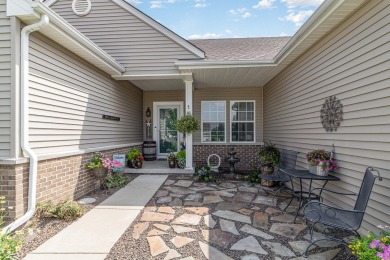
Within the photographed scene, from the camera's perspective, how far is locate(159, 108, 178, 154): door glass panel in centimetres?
876

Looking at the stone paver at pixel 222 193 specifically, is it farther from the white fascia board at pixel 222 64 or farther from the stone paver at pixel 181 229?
the white fascia board at pixel 222 64

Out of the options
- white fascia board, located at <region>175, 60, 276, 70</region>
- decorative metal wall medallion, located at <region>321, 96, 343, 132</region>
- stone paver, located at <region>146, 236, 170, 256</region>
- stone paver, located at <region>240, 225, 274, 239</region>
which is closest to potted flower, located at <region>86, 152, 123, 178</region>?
stone paver, located at <region>146, 236, 170, 256</region>

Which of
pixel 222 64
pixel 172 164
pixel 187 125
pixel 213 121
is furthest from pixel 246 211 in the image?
pixel 213 121

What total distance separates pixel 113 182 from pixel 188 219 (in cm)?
252

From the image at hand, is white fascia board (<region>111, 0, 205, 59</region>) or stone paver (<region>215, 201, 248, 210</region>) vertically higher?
white fascia board (<region>111, 0, 205, 59</region>)

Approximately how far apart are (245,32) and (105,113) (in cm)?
703

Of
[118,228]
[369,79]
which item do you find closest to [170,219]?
[118,228]

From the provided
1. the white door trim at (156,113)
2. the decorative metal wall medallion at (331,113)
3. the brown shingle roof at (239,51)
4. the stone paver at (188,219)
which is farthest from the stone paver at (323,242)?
the white door trim at (156,113)

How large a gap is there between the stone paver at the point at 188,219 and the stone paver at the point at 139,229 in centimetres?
41

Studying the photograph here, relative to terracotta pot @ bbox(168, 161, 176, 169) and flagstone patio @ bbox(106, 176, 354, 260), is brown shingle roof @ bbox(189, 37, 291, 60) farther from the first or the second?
flagstone patio @ bbox(106, 176, 354, 260)

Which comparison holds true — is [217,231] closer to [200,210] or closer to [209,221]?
[209,221]

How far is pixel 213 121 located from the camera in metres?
8.30

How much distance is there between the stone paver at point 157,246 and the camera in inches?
100

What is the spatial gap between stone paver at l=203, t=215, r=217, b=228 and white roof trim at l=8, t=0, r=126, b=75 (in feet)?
11.9
